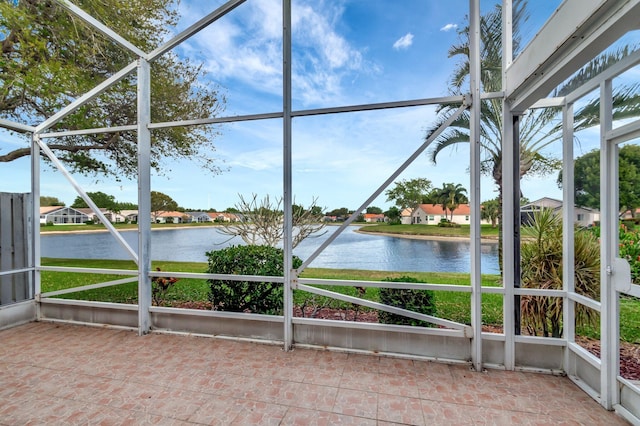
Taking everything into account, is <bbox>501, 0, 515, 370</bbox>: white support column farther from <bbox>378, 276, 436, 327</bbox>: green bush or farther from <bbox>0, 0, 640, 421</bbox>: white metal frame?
<bbox>378, 276, 436, 327</bbox>: green bush

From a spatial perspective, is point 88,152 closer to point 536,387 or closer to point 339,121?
point 339,121

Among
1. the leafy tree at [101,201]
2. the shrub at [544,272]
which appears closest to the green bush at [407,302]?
the shrub at [544,272]

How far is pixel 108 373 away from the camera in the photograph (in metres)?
2.65

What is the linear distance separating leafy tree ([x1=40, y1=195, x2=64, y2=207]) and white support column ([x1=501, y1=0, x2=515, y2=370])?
6.43 m

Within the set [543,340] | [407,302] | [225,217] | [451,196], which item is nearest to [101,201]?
[225,217]

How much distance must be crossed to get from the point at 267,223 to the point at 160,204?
5.49 feet

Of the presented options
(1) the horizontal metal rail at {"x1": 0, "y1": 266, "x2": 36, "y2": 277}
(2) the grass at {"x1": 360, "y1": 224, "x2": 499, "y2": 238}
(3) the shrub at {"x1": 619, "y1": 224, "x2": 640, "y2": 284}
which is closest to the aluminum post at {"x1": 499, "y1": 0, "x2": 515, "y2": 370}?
(2) the grass at {"x1": 360, "y1": 224, "x2": 499, "y2": 238}

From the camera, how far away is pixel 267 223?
4512 mm

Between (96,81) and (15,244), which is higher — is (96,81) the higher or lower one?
the higher one

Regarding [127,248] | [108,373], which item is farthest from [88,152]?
[108,373]

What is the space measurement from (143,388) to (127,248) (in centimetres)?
192

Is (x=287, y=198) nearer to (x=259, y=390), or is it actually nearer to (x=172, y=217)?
(x=259, y=390)

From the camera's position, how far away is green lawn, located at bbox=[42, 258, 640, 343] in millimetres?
2340

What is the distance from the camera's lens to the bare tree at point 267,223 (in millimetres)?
4367
